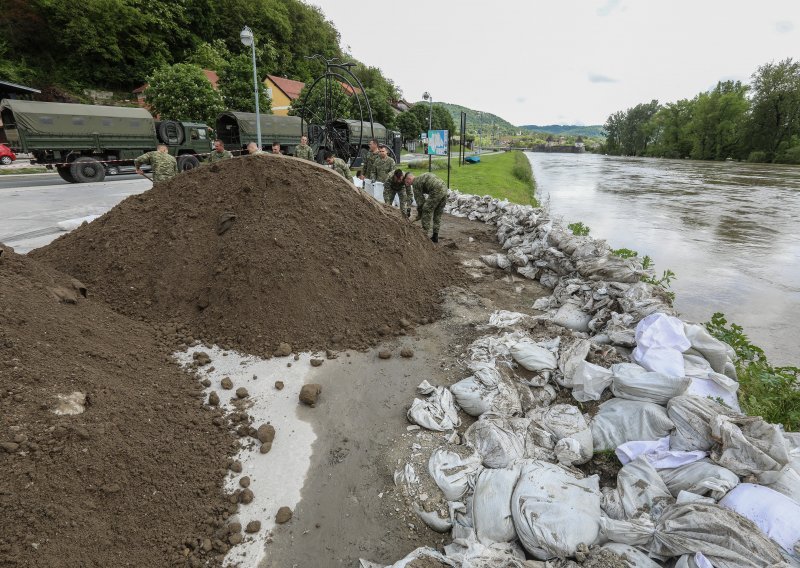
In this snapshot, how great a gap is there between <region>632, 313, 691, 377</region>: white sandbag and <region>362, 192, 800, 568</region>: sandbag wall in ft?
0.04

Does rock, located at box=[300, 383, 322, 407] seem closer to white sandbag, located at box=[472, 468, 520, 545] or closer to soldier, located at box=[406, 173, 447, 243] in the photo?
white sandbag, located at box=[472, 468, 520, 545]

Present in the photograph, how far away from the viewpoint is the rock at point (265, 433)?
278 cm

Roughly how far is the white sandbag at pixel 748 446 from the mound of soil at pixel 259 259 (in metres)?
2.85

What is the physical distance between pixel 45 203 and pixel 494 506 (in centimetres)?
1275

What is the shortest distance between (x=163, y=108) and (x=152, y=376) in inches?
935

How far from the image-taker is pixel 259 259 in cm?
431

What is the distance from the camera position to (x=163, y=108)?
21609 millimetres

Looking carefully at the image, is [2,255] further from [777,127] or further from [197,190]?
[777,127]

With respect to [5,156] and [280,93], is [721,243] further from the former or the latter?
[280,93]

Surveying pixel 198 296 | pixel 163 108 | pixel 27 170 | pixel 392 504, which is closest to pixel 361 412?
pixel 392 504

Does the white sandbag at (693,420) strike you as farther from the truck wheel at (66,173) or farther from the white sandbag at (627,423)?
the truck wheel at (66,173)

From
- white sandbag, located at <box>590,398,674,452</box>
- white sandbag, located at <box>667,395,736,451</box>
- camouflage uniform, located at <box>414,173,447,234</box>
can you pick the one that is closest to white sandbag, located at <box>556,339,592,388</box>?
white sandbag, located at <box>590,398,674,452</box>

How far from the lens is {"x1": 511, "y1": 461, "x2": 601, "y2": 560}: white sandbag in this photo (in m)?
1.91

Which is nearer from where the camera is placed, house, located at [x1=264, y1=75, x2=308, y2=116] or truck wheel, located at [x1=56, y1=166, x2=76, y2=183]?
truck wheel, located at [x1=56, y1=166, x2=76, y2=183]
